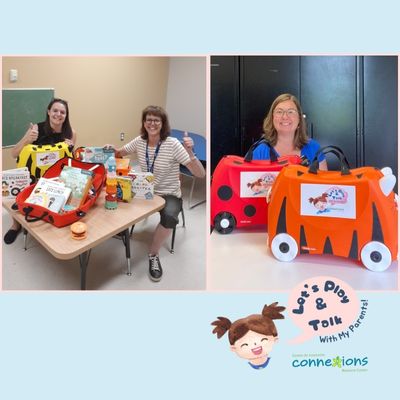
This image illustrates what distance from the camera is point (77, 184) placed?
1.50 m

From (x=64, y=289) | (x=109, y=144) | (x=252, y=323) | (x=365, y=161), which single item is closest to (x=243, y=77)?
(x=365, y=161)

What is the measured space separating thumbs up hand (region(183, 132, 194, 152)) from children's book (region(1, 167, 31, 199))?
0.62 meters

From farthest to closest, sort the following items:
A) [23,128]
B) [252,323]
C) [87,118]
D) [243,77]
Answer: [87,118] → [23,128] → [243,77] → [252,323]

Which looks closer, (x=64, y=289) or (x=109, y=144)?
(x=64, y=289)

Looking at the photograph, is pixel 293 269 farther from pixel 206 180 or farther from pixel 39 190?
pixel 39 190

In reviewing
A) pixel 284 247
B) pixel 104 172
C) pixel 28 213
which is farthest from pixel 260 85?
pixel 28 213

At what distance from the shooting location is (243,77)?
4.56 feet

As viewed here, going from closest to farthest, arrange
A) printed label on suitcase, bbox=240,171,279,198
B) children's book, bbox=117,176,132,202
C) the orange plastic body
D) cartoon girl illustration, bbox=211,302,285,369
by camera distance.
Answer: cartoon girl illustration, bbox=211,302,285,369, the orange plastic body, printed label on suitcase, bbox=240,171,279,198, children's book, bbox=117,176,132,202

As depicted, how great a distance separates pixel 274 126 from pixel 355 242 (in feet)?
1.62

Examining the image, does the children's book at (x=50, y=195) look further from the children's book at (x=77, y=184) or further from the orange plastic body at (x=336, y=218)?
the orange plastic body at (x=336, y=218)

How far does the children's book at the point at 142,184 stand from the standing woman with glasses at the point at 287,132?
0.43 metres

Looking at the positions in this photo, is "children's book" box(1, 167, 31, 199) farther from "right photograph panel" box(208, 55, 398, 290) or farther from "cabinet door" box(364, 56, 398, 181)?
"cabinet door" box(364, 56, 398, 181)

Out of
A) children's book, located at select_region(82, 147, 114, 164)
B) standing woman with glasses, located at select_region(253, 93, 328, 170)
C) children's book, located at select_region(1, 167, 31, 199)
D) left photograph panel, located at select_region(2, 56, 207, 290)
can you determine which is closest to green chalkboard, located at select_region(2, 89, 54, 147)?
left photograph panel, located at select_region(2, 56, 207, 290)

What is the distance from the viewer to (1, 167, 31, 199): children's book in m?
1.50
